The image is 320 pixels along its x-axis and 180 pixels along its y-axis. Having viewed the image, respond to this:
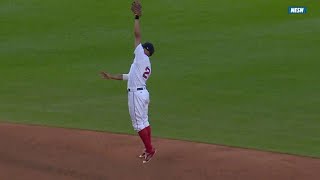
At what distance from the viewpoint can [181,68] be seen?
66.4 feet

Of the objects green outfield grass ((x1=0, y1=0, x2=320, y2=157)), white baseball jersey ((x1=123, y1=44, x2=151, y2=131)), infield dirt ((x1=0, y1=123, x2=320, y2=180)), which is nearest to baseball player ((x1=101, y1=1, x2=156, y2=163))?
white baseball jersey ((x1=123, y1=44, x2=151, y2=131))

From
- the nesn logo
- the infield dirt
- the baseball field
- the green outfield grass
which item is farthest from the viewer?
the nesn logo

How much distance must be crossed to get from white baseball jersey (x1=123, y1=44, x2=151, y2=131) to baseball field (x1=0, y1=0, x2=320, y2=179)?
0.79 m

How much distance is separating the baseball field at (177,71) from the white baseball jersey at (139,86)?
0.79 m

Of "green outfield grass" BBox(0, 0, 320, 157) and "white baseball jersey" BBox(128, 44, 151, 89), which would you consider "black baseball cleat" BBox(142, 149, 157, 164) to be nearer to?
"white baseball jersey" BBox(128, 44, 151, 89)

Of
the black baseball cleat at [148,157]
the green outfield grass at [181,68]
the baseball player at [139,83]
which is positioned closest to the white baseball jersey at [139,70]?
the baseball player at [139,83]

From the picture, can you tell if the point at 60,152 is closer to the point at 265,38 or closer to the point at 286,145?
the point at 286,145

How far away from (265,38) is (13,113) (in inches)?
449

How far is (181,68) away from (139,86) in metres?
9.86

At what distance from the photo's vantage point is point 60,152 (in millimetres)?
11352

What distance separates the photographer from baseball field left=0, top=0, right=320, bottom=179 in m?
13.1

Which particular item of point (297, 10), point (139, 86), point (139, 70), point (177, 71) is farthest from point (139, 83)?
point (297, 10)

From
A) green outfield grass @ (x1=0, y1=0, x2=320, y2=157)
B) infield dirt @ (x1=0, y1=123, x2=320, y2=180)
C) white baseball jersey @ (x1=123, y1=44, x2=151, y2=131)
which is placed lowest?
green outfield grass @ (x1=0, y1=0, x2=320, y2=157)

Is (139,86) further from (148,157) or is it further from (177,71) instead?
(177,71)
